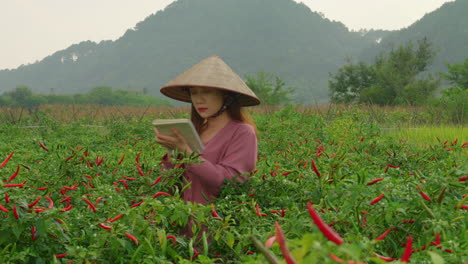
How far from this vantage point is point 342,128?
6035 millimetres

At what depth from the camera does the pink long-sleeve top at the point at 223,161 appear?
7.28 feet

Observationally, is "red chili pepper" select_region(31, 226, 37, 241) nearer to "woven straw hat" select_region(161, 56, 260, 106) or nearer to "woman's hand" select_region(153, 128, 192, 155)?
"woman's hand" select_region(153, 128, 192, 155)

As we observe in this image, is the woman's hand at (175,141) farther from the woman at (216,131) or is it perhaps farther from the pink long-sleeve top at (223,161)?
the pink long-sleeve top at (223,161)

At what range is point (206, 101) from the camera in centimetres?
267

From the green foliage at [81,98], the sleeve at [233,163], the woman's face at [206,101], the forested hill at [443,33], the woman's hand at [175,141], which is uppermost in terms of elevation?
the forested hill at [443,33]

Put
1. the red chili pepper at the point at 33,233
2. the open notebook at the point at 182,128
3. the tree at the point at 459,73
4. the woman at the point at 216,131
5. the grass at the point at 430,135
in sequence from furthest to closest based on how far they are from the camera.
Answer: the tree at the point at 459,73
the grass at the point at 430,135
the woman at the point at 216,131
the open notebook at the point at 182,128
the red chili pepper at the point at 33,233

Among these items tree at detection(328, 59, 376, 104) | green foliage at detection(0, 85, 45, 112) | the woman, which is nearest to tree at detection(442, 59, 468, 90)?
tree at detection(328, 59, 376, 104)

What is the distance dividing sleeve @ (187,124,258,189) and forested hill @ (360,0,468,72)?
365ft

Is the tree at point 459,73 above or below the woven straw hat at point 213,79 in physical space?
below

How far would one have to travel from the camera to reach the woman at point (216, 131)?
228 centimetres

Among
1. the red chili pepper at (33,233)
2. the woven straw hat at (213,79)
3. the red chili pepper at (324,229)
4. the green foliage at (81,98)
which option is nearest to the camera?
the red chili pepper at (324,229)

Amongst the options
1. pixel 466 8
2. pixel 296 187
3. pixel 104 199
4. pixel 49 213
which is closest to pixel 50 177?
pixel 104 199

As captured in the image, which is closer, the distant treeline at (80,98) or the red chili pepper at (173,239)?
the red chili pepper at (173,239)

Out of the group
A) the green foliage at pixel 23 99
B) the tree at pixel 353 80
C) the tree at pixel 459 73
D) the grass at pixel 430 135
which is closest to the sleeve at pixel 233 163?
the grass at pixel 430 135
